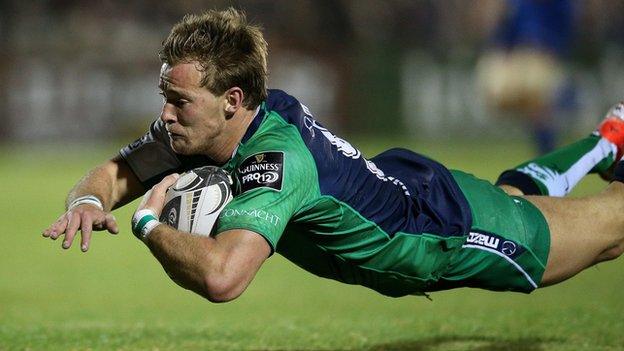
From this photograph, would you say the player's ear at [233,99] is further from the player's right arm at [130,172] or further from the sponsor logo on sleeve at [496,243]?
the sponsor logo on sleeve at [496,243]

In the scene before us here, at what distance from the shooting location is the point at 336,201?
569 centimetres

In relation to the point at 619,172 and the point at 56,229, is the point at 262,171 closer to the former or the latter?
the point at 56,229

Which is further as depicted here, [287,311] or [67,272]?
[67,272]

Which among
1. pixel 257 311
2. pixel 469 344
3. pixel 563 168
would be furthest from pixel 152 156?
pixel 257 311

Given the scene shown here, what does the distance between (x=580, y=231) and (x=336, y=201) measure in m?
A: 1.68

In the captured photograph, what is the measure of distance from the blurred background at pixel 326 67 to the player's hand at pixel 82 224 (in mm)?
17009

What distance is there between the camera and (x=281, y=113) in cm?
584

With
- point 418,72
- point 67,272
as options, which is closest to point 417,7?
point 418,72

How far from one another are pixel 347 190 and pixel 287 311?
14.3ft

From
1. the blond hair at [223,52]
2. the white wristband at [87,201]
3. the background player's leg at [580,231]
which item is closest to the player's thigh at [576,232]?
the background player's leg at [580,231]

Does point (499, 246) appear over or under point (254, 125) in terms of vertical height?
under

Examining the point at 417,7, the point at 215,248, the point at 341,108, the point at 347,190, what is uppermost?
the point at 417,7

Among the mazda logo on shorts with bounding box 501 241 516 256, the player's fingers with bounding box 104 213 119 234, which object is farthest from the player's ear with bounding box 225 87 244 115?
the mazda logo on shorts with bounding box 501 241 516 256

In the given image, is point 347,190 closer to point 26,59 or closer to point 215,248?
point 215,248
